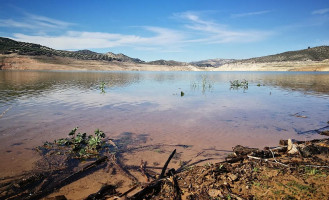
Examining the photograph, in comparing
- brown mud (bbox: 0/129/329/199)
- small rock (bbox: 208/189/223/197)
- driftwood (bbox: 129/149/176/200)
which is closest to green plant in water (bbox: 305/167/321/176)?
brown mud (bbox: 0/129/329/199)

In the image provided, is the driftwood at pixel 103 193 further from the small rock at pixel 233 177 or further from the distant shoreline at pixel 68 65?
the distant shoreline at pixel 68 65

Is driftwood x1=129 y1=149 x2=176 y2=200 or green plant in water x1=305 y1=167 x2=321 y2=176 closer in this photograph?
driftwood x1=129 y1=149 x2=176 y2=200

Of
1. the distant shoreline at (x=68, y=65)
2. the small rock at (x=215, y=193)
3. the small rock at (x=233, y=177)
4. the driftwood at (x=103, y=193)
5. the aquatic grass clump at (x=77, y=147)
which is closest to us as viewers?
the small rock at (x=215, y=193)

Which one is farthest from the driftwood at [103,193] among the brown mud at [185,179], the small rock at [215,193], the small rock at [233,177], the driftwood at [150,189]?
the small rock at [233,177]

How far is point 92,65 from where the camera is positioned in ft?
324

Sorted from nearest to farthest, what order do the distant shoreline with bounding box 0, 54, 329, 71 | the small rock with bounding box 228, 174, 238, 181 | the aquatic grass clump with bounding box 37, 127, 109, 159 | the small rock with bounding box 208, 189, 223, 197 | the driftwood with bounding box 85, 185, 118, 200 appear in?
the small rock with bounding box 208, 189, 223, 197 < the driftwood with bounding box 85, 185, 118, 200 < the small rock with bounding box 228, 174, 238, 181 < the aquatic grass clump with bounding box 37, 127, 109, 159 < the distant shoreline with bounding box 0, 54, 329, 71

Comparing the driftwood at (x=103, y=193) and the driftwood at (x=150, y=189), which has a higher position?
the driftwood at (x=150, y=189)

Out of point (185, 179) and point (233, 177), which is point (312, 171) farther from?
point (185, 179)

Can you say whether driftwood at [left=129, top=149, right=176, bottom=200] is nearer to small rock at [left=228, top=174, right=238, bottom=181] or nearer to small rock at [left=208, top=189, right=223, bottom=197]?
small rock at [left=208, top=189, right=223, bottom=197]

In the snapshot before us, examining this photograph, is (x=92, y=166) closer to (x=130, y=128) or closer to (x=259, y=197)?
(x=130, y=128)

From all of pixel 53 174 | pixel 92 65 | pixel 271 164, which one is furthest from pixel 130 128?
pixel 92 65

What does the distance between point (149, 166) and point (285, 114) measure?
8404 mm

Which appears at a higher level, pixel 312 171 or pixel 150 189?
pixel 312 171

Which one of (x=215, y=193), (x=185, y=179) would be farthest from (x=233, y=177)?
(x=185, y=179)
